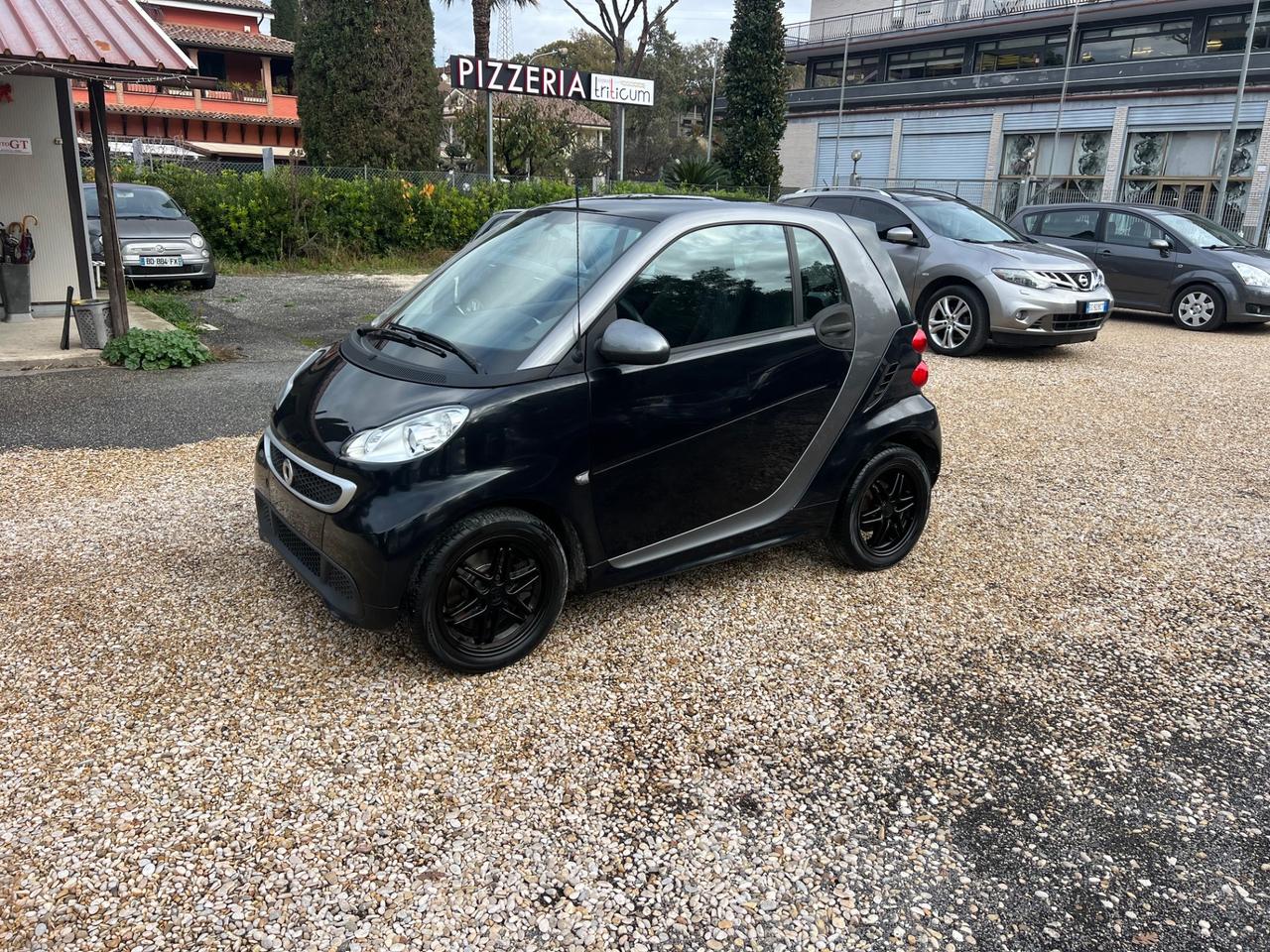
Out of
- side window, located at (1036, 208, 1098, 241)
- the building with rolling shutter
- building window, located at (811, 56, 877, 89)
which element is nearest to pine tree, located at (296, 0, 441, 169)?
side window, located at (1036, 208, 1098, 241)

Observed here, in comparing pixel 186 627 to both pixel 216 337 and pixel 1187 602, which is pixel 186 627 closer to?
pixel 1187 602

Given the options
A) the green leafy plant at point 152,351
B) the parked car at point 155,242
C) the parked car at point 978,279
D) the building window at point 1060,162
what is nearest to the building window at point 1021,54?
the building window at point 1060,162

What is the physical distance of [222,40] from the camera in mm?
37969

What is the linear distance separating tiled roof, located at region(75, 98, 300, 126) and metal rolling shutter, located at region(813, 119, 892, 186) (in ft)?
80.1

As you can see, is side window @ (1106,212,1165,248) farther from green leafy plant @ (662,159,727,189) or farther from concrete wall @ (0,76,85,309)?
concrete wall @ (0,76,85,309)

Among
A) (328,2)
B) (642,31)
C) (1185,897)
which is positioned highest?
(642,31)

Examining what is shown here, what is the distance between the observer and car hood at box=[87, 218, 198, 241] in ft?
39.6

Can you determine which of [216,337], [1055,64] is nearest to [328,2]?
[216,337]

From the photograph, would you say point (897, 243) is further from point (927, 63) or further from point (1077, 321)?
point (927, 63)

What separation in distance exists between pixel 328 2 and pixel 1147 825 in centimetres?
2381

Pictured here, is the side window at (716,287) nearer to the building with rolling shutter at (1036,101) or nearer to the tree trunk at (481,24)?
the tree trunk at (481,24)

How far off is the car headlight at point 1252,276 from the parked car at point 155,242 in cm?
1409

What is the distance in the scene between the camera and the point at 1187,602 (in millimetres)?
4316

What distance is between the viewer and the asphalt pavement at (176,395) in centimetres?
640
